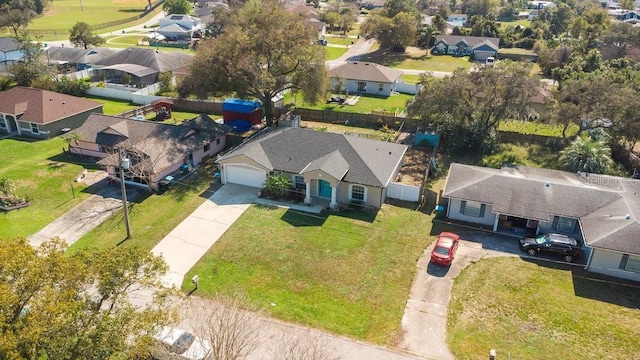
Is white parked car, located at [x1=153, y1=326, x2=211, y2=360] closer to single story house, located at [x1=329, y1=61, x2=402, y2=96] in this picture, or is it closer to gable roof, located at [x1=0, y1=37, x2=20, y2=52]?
single story house, located at [x1=329, y1=61, x2=402, y2=96]

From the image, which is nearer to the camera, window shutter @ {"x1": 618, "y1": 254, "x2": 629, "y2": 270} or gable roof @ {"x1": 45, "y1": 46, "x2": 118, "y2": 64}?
window shutter @ {"x1": 618, "y1": 254, "x2": 629, "y2": 270}

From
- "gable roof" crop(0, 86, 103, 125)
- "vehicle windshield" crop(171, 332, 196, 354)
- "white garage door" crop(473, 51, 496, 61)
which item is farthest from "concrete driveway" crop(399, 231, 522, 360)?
"white garage door" crop(473, 51, 496, 61)

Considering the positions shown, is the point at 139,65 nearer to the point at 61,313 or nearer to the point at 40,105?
the point at 40,105

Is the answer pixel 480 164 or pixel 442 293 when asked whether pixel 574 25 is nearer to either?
pixel 480 164

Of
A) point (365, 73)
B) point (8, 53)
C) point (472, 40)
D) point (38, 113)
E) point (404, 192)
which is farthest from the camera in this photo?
point (472, 40)

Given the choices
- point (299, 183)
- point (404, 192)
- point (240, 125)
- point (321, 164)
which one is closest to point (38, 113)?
point (240, 125)
